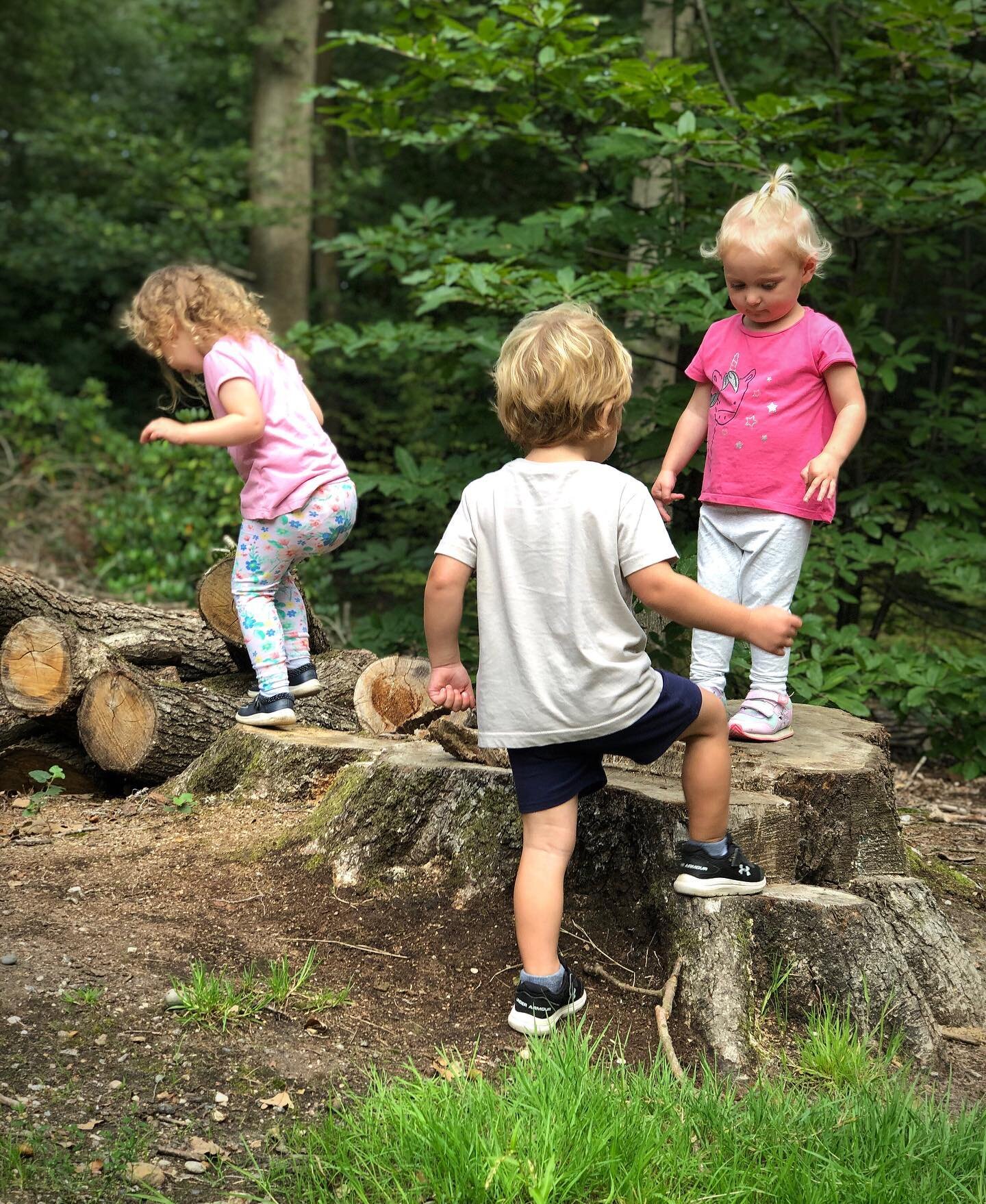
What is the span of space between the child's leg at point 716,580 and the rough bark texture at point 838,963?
956 millimetres

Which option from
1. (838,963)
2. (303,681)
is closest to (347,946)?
(838,963)

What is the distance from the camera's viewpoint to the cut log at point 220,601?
15.5 ft

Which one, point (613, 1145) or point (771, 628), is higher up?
point (771, 628)

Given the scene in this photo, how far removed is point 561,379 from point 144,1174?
181 centimetres

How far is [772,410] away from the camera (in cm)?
362

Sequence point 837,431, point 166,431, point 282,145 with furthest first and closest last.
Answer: point 282,145
point 166,431
point 837,431

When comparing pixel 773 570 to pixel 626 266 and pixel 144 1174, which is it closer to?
pixel 144 1174

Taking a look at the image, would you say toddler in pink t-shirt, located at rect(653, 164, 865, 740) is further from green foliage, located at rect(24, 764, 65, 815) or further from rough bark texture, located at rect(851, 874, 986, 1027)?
green foliage, located at rect(24, 764, 65, 815)

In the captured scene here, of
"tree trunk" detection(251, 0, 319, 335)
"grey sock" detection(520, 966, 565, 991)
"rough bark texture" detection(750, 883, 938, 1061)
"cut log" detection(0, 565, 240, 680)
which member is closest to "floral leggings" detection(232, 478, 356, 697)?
"cut log" detection(0, 565, 240, 680)

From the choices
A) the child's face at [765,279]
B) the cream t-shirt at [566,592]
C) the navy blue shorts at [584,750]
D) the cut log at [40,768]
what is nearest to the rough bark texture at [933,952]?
the navy blue shorts at [584,750]

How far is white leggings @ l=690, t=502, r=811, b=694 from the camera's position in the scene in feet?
12.1

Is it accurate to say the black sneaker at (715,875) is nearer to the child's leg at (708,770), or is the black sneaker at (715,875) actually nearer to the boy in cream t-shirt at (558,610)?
the child's leg at (708,770)

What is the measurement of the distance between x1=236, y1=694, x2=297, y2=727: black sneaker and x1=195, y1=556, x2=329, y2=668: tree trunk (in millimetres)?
511

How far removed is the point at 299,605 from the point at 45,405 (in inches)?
324
